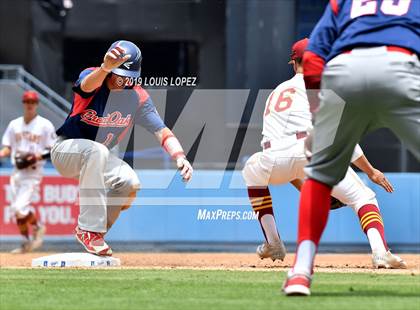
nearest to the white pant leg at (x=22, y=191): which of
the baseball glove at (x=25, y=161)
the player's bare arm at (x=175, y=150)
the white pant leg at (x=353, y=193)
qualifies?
the baseball glove at (x=25, y=161)

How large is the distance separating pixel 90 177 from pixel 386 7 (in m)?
3.73

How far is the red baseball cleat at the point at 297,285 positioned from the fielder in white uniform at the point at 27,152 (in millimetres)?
7830

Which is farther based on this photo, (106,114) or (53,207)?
(53,207)

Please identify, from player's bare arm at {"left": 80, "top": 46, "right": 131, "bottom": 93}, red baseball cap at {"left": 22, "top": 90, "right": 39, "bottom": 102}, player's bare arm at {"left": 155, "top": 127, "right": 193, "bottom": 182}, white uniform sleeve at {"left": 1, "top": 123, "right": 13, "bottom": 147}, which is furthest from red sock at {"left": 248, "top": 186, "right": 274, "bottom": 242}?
white uniform sleeve at {"left": 1, "top": 123, "right": 13, "bottom": 147}

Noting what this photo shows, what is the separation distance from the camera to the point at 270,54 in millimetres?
17047

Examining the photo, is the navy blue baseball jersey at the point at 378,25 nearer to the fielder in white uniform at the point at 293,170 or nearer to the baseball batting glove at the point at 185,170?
the fielder in white uniform at the point at 293,170

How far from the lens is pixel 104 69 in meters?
8.04

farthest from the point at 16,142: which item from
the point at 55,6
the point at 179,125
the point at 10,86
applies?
the point at 55,6

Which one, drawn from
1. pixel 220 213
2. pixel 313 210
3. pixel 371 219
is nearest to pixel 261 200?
pixel 371 219

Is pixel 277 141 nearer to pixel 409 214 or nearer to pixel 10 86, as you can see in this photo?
pixel 409 214

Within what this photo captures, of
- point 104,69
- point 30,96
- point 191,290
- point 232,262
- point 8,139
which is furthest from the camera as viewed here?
point 8,139

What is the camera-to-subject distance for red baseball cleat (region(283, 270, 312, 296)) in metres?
5.55

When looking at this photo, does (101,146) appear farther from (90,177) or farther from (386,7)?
(386,7)

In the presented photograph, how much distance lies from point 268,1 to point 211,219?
17.5ft
